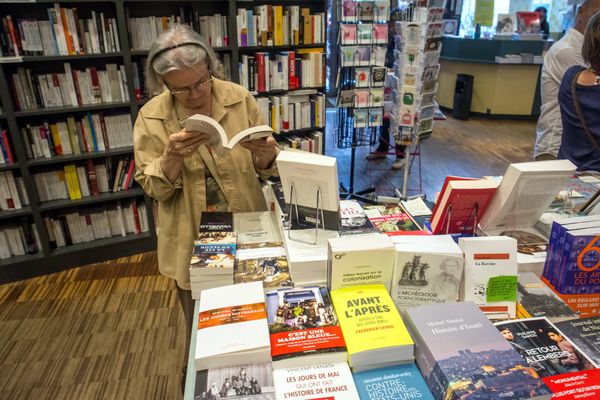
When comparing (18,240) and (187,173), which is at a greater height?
(187,173)

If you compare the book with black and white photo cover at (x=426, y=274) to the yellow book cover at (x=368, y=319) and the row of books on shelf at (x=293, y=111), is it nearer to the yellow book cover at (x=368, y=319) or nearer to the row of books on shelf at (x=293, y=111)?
the yellow book cover at (x=368, y=319)

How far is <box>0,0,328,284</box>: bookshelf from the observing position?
2.92m

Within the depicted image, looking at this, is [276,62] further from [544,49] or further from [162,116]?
[544,49]

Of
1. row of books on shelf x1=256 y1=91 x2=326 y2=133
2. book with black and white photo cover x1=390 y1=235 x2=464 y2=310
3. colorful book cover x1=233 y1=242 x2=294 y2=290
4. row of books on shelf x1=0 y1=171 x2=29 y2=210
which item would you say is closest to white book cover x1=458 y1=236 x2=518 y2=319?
book with black and white photo cover x1=390 y1=235 x2=464 y2=310

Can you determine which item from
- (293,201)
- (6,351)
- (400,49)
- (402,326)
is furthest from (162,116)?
(400,49)

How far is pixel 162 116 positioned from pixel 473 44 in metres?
7.19

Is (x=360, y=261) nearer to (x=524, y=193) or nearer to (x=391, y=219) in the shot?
(x=391, y=219)

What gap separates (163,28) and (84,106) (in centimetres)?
84

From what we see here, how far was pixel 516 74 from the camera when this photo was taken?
24.1 feet

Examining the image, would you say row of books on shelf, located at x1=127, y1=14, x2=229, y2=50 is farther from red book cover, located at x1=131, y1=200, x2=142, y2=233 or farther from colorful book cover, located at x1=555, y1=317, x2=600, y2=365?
colorful book cover, located at x1=555, y1=317, x2=600, y2=365

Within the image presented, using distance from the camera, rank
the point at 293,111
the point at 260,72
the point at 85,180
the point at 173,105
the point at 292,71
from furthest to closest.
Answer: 1. the point at 293,111
2. the point at 292,71
3. the point at 260,72
4. the point at 85,180
5. the point at 173,105

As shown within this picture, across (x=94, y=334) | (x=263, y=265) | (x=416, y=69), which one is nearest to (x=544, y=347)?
(x=263, y=265)

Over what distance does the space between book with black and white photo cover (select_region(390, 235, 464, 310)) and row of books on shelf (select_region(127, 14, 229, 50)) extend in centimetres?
247

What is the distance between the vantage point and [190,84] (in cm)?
157
